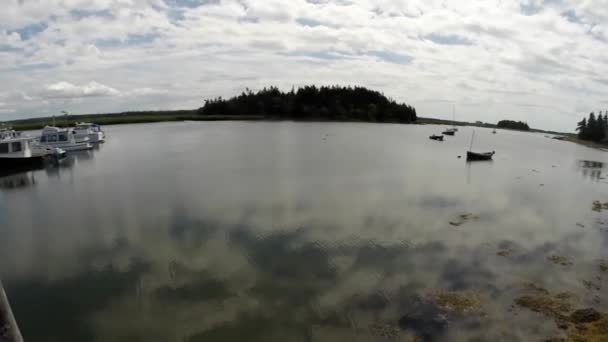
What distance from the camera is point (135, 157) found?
5669 cm

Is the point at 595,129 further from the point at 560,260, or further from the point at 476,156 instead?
the point at 560,260

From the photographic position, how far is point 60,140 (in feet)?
218

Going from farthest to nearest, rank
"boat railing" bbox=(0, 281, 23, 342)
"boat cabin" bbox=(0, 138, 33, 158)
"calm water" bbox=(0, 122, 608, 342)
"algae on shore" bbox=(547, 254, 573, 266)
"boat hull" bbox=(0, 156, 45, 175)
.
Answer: "boat hull" bbox=(0, 156, 45, 175)
"boat cabin" bbox=(0, 138, 33, 158)
"algae on shore" bbox=(547, 254, 573, 266)
"calm water" bbox=(0, 122, 608, 342)
"boat railing" bbox=(0, 281, 23, 342)

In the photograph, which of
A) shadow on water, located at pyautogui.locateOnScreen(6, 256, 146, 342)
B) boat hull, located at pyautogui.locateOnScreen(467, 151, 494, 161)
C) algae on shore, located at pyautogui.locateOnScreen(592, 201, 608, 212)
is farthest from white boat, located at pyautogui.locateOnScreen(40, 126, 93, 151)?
algae on shore, located at pyautogui.locateOnScreen(592, 201, 608, 212)

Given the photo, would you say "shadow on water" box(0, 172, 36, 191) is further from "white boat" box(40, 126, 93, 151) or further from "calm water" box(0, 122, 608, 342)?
"white boat" box(40, 126, 93, 151)

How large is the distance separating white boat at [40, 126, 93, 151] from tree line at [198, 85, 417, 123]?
345ft

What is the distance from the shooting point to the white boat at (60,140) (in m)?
64.8

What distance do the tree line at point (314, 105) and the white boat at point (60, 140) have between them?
10502 cm

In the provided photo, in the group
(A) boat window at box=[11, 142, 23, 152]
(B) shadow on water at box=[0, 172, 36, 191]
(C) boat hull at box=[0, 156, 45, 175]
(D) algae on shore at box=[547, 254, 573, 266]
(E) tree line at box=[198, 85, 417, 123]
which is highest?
(E) tree line at box=[198, 85, 417, 123]

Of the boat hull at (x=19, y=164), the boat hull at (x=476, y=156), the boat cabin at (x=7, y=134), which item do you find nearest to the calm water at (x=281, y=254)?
the boat hull at (x=19, y=164)

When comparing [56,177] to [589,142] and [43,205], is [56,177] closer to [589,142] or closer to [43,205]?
[43,205]

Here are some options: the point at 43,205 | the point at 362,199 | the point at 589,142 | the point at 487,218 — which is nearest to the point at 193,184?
the point at 43,205

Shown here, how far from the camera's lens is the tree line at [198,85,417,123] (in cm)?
16700

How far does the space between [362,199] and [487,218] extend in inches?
367
